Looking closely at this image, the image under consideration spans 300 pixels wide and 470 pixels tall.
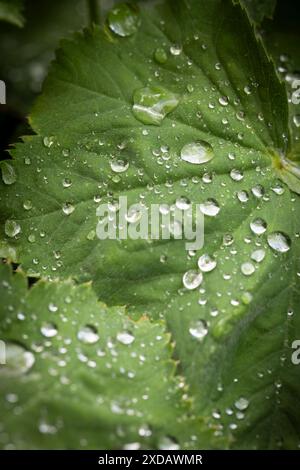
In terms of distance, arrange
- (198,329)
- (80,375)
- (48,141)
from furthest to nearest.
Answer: (48,141), (198,329), (80,375)

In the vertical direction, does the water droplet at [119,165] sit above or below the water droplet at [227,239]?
above

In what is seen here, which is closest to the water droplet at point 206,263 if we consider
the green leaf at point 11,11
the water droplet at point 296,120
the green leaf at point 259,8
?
the water droplet at point 296,120

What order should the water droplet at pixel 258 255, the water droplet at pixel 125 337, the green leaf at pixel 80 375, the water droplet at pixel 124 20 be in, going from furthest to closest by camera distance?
the water droplet at pixel 124 20, the water droplet at pixel 258 255, the water droplet at pixel 125 337, the green leaf at pixel 80 375

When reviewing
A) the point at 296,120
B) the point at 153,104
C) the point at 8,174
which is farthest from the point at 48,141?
the point at 296,120

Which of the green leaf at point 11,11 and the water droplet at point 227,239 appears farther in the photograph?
the green leaf at point 11,11

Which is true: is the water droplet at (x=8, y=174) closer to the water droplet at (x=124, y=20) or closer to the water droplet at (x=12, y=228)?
the water droplet at (x=12, y=228)

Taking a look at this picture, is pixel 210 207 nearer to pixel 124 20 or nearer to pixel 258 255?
pixel 258 255

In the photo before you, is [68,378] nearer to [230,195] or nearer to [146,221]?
[146,221]
